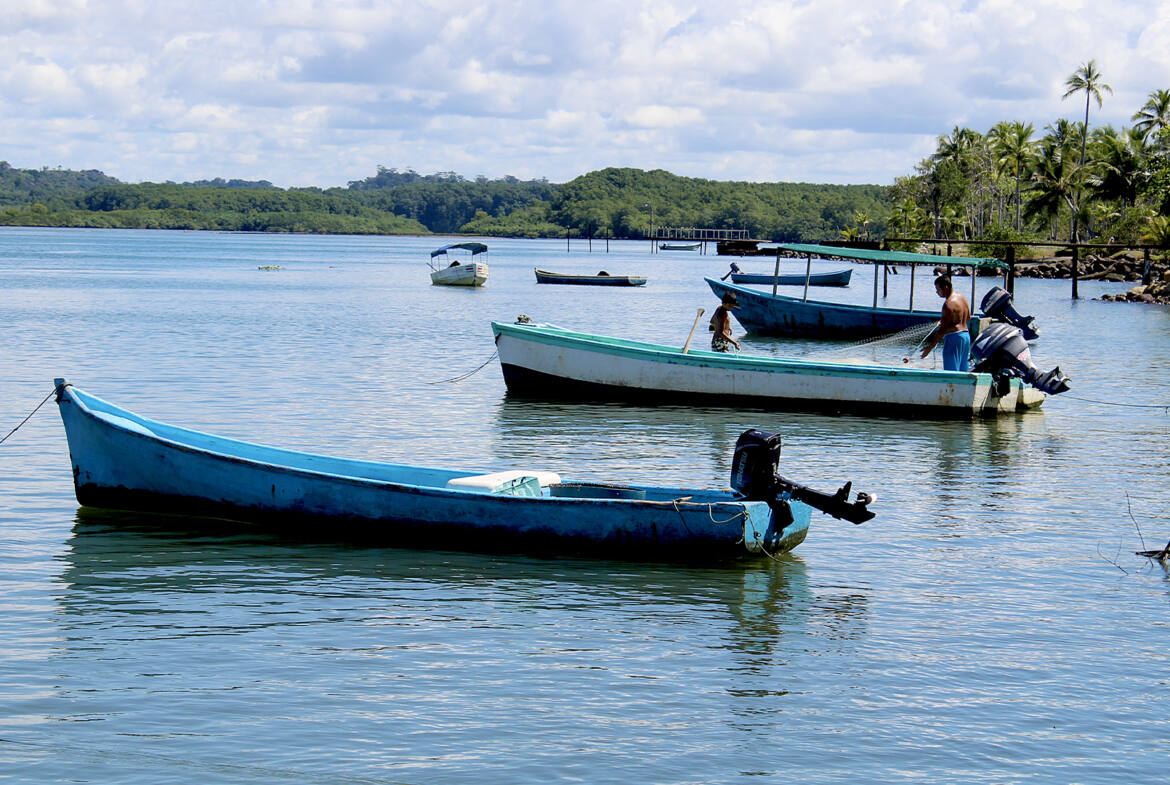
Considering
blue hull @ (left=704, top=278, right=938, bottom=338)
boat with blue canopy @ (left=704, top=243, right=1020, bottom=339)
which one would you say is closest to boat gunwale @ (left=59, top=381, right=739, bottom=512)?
boat with blue canopy @ (left=704, top=243, right=1020, bottom=339)

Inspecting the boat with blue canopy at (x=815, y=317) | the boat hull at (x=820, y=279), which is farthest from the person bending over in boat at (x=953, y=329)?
the boat hull at (x=820, y=279)

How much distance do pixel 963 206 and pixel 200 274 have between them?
72217 mm

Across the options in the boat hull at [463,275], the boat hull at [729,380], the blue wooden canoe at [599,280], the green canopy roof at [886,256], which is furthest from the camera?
the blue wooden canoe at [599,280]

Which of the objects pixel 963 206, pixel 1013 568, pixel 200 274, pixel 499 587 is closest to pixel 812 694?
pixel 499 587

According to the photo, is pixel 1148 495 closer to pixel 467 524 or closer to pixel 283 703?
pixel 467 524

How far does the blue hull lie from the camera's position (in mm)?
34781

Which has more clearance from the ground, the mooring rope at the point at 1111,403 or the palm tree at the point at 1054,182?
the palm tree at the point at 1054,182

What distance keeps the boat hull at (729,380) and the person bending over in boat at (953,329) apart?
18.6 inches

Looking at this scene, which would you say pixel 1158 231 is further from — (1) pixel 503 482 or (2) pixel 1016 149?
(1) pixel 503 482

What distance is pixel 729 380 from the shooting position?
21.3 m

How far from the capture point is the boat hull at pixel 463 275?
2785 inches

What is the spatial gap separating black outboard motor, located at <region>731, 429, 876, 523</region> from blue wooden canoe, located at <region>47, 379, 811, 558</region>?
14 centimetres

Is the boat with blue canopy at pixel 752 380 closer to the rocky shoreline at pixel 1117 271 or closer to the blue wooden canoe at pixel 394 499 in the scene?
the blue wooden canoe at pixel 394 499

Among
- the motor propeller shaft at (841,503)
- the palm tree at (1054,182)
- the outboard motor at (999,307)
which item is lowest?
the motor propeller shaft at (841,503)
